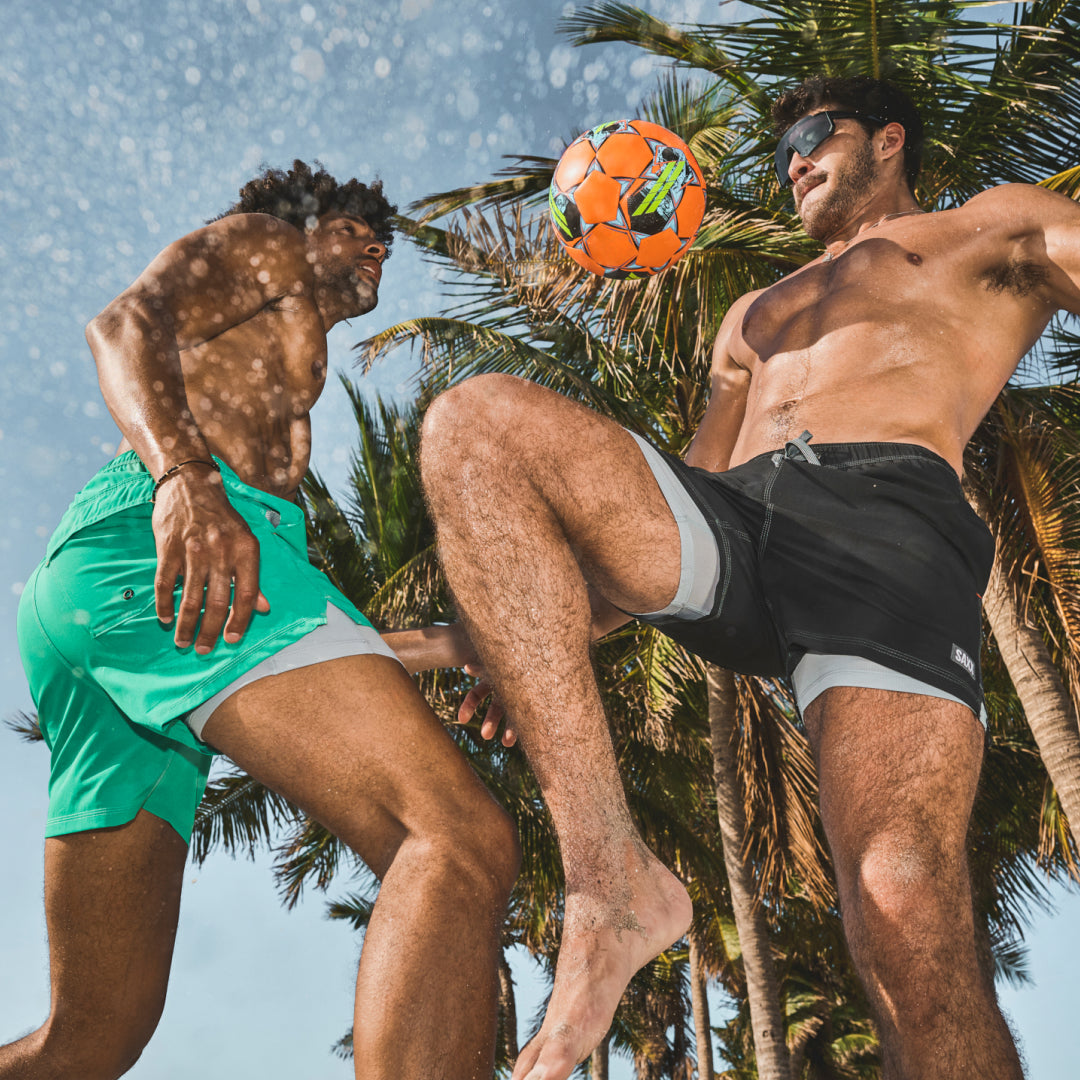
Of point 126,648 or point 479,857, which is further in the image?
point 126,648

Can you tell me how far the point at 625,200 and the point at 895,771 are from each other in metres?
2.85

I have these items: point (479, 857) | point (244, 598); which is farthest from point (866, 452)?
point (244, 598)

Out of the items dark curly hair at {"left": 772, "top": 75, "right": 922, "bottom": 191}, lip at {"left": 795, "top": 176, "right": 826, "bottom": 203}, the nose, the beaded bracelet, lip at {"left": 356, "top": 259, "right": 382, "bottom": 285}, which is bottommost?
the beaded bracelet

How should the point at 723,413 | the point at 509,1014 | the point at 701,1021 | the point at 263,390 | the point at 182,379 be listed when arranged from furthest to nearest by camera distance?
the point at 509,1014 < the point at 701,1021 < the point at 723,413 < the point at 263,390 < the point at 182,379

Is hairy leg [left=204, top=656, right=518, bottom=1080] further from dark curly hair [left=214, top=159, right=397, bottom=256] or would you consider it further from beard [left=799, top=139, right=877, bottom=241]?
beard [left=799, top=139, right=877, bottom=241]

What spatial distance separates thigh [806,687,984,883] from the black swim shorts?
0.08m

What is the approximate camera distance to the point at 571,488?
6.20 ft

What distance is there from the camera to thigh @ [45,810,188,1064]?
89.9 inches

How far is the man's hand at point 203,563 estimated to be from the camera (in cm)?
185

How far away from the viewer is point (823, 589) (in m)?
2.08

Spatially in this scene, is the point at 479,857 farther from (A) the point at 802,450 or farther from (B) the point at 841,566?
(A) the point at 802,450

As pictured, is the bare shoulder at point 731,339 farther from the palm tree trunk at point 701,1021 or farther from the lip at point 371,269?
the palm tree trunk at point 701,1021

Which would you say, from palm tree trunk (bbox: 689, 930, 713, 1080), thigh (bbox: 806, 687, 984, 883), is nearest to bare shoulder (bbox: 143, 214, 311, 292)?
thigh (bbox: 806, 687, 984, 883)

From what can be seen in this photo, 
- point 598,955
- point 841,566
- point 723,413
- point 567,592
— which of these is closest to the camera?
point 598,955
